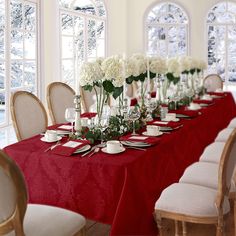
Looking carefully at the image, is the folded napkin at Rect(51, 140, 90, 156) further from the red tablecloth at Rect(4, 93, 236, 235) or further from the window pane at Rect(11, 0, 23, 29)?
the window pane at Rect(11, 0, 23, 29)

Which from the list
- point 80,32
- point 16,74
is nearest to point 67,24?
point 80,32

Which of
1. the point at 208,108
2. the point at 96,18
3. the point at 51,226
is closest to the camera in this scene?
the point at 51,226

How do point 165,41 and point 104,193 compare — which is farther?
A: point 165,41

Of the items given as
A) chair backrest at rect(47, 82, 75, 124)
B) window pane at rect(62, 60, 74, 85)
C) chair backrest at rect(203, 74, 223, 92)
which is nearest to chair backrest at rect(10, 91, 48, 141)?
chair backrest at rect(47, 82, 75, 124)

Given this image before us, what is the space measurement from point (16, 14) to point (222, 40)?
5010mm

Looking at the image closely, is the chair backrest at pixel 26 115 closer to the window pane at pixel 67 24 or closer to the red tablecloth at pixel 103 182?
the red tablecloth at pixel 103 182

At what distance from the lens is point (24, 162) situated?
2.40 meters

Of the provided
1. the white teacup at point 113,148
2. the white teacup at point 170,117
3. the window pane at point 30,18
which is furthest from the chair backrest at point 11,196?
the window pane at point 30,18

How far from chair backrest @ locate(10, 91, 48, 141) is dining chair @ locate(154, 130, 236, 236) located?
1.37 meters

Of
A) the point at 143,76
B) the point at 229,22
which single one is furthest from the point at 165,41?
the point at 143,76

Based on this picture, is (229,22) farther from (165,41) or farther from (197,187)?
(197,187)

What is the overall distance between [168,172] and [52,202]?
848 mm

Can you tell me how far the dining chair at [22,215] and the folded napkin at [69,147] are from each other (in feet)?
1.19

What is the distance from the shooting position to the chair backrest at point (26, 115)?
125 inches
